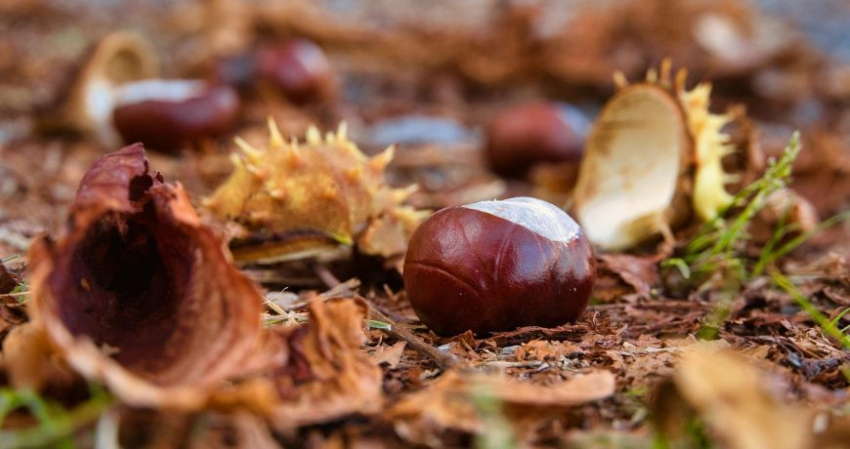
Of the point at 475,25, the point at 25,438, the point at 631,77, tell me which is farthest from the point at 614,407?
the point at 475,25

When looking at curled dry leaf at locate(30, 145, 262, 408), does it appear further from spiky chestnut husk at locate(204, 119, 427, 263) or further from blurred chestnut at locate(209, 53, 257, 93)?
blurred chestnut at locate(209, 53, 257, 93)

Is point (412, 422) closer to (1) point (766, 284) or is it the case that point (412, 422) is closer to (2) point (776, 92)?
(1) point (766, 284)

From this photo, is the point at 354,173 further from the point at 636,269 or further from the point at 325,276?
the point at 636,269

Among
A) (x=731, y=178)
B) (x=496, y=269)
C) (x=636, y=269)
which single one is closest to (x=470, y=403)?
(x=496, y=269)

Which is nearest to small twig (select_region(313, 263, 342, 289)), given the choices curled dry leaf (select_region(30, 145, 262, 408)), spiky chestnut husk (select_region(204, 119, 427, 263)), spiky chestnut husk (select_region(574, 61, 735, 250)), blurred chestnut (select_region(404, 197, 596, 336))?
spiky chestnut husk (select_region(204, 119, 427, 263))

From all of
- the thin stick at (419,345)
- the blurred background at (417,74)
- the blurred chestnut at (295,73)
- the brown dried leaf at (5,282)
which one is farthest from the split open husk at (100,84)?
the thin stick at (419,345)

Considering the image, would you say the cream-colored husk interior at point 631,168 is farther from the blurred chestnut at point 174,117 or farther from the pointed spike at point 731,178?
the blurred chestnut at point 174,117
